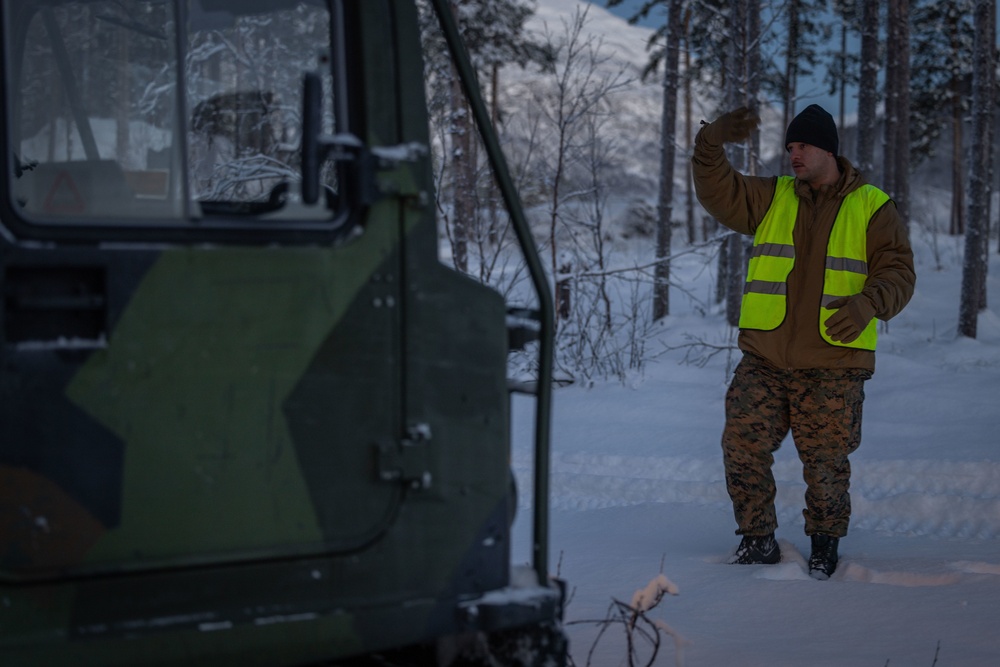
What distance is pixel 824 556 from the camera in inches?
158

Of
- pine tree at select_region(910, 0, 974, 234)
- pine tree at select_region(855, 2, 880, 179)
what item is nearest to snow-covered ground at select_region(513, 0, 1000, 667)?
pine tree at select_region(855, 2, 880, 179)

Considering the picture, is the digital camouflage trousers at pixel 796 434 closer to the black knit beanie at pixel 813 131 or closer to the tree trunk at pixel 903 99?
the black knit beanie at pixel 813 131

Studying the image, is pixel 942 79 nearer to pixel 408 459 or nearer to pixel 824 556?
pixel 824 556

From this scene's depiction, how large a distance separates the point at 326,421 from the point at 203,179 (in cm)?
84

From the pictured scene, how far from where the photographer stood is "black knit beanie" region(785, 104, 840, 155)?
12.7 feet

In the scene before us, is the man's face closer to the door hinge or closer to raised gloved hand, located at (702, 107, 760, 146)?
raised gloved hand, located at (702, 107, 760, 146)

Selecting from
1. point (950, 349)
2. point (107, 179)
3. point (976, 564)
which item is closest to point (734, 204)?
point (976, 564)

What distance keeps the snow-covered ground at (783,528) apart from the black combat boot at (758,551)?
75mm

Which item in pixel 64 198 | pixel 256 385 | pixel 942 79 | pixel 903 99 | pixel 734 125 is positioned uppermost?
pixel 942 79

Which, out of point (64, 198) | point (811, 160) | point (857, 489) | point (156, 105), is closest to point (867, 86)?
point (857, 489)

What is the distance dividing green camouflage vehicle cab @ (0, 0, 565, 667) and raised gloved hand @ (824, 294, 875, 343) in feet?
6.54

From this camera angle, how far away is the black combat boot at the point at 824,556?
3996mm

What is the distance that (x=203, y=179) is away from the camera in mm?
2393

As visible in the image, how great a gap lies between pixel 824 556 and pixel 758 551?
0.27 m
